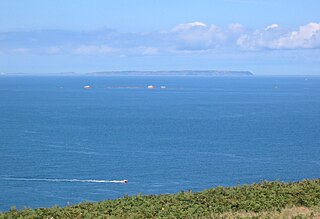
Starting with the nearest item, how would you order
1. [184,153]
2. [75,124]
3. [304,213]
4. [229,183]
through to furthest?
1. [304,213]
2. [229,183]
3. [184,153]
4. [75,124]

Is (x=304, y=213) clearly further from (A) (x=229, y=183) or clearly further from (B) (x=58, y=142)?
(B) (x=58, y=142)

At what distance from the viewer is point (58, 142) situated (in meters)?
88.1

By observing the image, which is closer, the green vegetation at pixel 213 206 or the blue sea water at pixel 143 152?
the green vegetation at pixel 213 206

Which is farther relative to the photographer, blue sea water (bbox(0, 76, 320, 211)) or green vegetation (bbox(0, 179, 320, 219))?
blue sea water (bbox(0, 76, 320, 211))

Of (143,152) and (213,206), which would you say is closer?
(213,206)

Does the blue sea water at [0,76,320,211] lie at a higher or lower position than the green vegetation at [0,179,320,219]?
lower

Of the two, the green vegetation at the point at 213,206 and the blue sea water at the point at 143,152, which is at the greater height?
the green vegetation at the point at 213,206

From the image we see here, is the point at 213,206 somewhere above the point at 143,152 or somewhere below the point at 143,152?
above

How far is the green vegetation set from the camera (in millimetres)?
16406

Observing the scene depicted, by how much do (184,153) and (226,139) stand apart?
47.1 feet

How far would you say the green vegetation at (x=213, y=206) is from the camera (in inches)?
646

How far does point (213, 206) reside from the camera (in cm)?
1786

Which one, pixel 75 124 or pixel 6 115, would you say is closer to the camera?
pixel 75 124

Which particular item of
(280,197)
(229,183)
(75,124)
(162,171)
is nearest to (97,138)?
(75,124)
